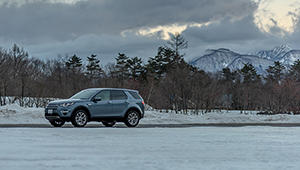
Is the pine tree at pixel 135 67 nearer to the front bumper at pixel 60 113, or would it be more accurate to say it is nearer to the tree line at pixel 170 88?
the tree line at pixel 170 88

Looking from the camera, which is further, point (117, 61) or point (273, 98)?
point (117, 61)

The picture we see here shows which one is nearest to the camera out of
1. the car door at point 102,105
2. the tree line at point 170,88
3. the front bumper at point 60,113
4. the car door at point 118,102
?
the front bumper at point 60,113

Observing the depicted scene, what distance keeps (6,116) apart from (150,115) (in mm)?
7995

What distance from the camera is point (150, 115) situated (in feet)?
90.2

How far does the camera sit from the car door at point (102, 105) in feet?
65.2

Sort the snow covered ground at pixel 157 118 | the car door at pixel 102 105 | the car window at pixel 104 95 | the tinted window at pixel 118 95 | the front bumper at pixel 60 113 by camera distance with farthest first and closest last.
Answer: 1. the snow covered ground at pixel 157 118
2. the tinted window at pixel 118 95
3. the car window at pixel 104 95
4. the car door at pixel 102 105
5. the front bumper at pixel 60 113

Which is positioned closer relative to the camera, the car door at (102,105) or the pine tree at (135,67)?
the car door at (102,105)

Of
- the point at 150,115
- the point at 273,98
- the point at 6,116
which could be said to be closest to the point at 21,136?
the point at 6,116

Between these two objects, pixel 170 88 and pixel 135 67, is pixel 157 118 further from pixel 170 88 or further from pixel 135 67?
pixel 135 67

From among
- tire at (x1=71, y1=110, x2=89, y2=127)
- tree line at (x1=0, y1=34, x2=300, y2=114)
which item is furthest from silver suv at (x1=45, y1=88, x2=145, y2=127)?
tree line at (x1=0, y1=34, x2=300, y2=114)

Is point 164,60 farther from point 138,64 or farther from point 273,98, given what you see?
point 273,98

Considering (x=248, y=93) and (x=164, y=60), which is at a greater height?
(x=164, y=60)

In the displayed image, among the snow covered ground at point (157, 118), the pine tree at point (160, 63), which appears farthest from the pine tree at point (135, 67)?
the snow covered ground at point (157, 118)

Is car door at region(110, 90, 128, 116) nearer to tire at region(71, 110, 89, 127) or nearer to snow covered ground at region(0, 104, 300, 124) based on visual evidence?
tire at region(71, 110, 89, 127)
